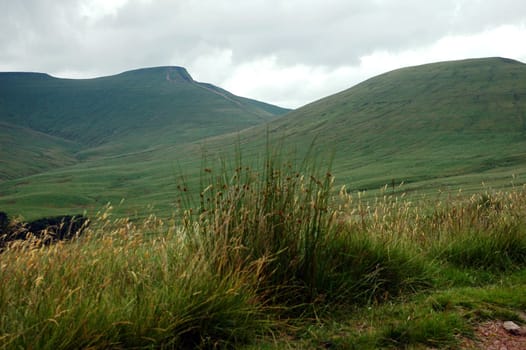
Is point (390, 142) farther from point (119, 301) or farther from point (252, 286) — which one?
point (119, 301)

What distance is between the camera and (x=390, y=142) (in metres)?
87.8

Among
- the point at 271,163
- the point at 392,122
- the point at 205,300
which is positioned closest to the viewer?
the point at 205,300

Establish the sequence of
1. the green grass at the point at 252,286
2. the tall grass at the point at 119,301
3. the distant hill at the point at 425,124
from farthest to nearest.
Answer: the distant hill at the point at 425,124 < the green grass at the point at 252,286 < the tall grass at the point at 119,301

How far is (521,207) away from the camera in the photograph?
32.0 feet

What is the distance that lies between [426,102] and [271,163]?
10515 cm

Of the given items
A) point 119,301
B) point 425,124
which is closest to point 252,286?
point 119,301

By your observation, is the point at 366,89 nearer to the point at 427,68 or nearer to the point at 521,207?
the point at 427,68

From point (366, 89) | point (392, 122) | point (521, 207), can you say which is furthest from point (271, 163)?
point (366, 89)

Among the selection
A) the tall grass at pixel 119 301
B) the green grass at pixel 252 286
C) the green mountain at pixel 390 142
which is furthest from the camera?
the green mountain at pixel 390 142

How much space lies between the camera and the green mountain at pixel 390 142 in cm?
6372

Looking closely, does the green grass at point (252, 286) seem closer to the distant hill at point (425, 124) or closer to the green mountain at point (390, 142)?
the green mountain at point (390, 142)

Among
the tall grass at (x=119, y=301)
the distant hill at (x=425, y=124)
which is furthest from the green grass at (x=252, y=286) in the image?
the distant hill at (x=425, y=124)

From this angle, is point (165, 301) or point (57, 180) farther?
point (57, 180)

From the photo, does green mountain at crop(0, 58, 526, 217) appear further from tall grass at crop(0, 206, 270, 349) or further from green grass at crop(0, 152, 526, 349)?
tall grass at crop(0, 206, 270, 349)
